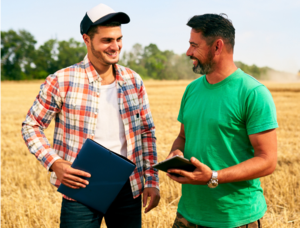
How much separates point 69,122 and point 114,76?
0.51 m

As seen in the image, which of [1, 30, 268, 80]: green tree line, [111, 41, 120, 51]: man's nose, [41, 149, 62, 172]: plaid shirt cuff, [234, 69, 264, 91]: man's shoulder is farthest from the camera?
[1, 30, 268, 80]: green tree line

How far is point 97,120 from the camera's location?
7.56 ft

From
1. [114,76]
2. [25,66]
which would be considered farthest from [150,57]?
[114,76]

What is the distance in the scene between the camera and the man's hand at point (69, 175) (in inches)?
80.9

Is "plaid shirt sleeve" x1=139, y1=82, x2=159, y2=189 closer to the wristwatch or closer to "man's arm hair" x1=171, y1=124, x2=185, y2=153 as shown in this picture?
"man's arm hair" x1=171, y1=124, x2=185, y2=153

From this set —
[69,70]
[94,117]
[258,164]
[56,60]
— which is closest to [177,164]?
[258,164]

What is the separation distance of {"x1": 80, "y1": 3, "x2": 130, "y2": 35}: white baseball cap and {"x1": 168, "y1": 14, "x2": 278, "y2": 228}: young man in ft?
1.71

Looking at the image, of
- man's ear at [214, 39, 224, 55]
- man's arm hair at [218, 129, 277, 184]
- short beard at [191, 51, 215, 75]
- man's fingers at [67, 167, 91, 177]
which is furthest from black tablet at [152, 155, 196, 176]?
man's ear at [214, 39, 224, 55]

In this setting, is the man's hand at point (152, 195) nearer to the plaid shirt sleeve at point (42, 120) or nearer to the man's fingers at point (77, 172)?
the man's fingers at point (77, 172)

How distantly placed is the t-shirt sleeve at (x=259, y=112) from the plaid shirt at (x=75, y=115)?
901mm

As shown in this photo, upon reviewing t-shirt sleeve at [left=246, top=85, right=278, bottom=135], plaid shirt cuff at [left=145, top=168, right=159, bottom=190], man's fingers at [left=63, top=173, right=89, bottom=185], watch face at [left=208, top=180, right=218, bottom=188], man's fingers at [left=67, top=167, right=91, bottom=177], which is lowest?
plaid shirt cuff at [left=145, top=168, right=159, bottom=190]

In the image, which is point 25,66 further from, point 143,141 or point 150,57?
point 143,141

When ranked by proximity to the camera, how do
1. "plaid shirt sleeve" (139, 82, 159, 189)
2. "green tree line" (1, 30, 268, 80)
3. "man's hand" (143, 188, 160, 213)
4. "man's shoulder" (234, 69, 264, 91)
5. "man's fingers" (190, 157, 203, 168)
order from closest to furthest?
1. "man's fingers" (190, 157, 203, 168)
2. "man's shoulder" (234, 69, 264, 91)
3. "man's hand" (143, 188, 160, 213)
4. "plaid shirt sleeve" (139, 82, 159, 189)
5. "green tree line" (1, 30, 268, 80)

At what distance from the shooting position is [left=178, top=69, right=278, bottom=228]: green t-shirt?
6.15 feet
